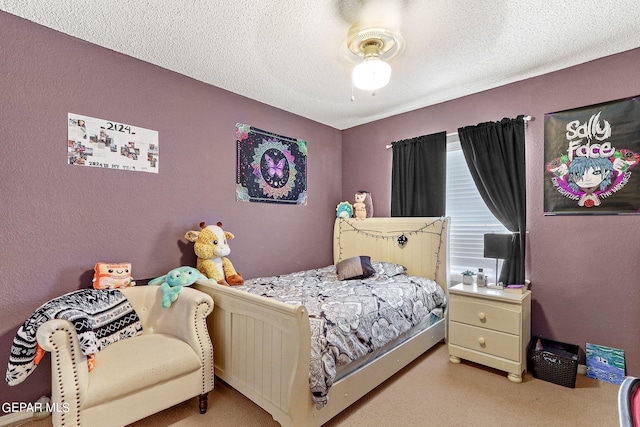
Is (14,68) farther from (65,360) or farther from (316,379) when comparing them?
(316,379)

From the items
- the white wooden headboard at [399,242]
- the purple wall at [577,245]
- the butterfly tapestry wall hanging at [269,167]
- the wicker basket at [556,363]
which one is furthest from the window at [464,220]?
the butterfly tapestry wall hanging at [269,167]

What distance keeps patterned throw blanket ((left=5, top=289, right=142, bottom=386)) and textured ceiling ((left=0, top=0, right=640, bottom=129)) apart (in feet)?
5.78

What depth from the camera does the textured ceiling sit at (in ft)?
5.91

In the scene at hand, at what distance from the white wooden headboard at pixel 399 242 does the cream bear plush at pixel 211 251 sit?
5.36ft

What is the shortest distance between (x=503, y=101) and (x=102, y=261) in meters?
3.66

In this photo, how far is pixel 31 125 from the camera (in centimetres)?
193

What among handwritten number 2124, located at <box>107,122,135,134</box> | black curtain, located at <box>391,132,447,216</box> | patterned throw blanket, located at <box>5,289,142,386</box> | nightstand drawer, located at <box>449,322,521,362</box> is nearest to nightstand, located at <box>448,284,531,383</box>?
nightstand drawer, located at <box>449,322,521,362</box>

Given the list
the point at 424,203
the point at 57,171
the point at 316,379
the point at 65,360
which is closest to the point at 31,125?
the point at 57,171

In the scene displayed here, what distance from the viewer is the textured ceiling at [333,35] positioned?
1802mm

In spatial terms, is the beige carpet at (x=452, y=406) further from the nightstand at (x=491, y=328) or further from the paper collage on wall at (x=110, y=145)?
the paper collage on wall at (x=110, y=145)

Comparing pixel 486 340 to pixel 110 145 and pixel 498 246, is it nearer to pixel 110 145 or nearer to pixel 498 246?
Result: pixel 498 246

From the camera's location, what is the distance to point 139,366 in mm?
1670

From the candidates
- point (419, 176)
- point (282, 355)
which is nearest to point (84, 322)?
point (282, 355)

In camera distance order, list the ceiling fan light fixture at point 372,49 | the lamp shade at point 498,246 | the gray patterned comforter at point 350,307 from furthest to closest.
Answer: the lamp shade at point 498,246 → the ceiling fan light fixture at point 372,49 → the gray patterned comforter at point 350,307
